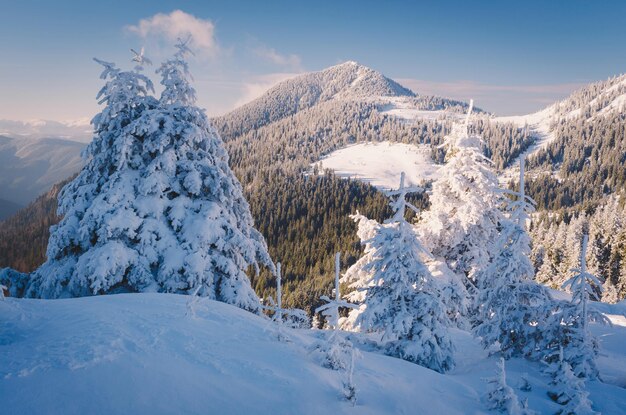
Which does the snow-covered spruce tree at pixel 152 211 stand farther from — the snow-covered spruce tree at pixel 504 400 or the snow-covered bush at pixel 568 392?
the snow-covered bush at pixel 568 392

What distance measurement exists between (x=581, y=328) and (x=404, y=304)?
448 cm

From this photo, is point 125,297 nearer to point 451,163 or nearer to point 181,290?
point 181,290

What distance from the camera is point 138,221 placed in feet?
37.5

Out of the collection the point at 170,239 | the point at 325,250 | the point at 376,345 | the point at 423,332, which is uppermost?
the point at 170,239

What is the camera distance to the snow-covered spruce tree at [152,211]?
36.6 feet

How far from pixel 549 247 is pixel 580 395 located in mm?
81628

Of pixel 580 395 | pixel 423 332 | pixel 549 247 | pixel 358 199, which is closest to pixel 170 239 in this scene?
pixel 423 332

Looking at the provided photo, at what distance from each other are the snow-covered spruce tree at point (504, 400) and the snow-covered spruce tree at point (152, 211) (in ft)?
27.5

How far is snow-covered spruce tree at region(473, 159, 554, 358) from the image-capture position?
398 inches

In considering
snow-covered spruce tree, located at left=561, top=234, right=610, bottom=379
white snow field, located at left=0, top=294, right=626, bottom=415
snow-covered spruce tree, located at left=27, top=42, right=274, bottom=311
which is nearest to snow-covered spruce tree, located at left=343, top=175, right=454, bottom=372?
white snow field, located at left=0, top=294, right=626, bottom=415

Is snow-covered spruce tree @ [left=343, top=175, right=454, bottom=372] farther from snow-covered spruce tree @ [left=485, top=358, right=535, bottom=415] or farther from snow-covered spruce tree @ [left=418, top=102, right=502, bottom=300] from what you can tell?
snow-covered spruce tree @ [left=418, top=102, right=502, bottom=300]

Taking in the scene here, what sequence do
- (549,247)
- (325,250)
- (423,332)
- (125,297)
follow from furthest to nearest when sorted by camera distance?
(325,250) → (549,247) → (423,332) → (125,297)

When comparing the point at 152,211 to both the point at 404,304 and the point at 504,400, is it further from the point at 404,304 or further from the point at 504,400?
the point at 504,400

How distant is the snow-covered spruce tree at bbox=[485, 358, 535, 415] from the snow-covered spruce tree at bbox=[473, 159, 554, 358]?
4.48 m
